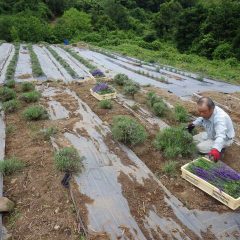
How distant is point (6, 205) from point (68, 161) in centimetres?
94

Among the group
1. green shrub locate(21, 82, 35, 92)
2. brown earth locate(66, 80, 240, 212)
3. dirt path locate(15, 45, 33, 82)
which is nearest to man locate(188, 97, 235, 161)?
brown earth locate(66, 80, 240, 212)

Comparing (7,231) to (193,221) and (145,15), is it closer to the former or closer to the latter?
(193,221)

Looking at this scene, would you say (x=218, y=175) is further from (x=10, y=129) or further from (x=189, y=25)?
(x=189, y=25)

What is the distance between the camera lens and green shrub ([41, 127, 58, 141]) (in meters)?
4.74

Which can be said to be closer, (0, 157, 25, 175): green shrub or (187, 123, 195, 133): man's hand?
(0, 157, 25, 175): green shrub

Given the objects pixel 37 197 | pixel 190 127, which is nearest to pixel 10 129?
pixel 37 197

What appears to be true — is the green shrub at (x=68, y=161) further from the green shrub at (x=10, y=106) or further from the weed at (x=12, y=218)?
the green shrub at (x=10, y=106)

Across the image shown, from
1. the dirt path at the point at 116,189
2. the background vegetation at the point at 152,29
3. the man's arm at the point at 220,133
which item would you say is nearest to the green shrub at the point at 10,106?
the dirt path at the point at 116,189

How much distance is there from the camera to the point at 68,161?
380 cm

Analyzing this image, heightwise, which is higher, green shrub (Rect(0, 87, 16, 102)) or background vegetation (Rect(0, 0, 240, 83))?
green shrub (Rect(0, 87, 16, 102))

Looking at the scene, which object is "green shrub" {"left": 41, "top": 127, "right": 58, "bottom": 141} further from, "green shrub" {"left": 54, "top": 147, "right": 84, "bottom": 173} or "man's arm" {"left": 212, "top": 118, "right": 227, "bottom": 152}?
"man's arm" {"left": 212, "top": 118, "right": 227, "bottom": 152}

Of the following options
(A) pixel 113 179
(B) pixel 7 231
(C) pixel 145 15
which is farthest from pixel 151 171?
(C) pixel 145 15

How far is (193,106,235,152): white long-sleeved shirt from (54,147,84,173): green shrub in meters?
1.80

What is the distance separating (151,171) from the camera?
12.8 feet
